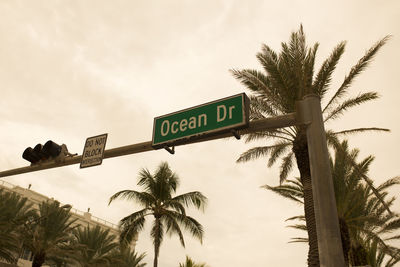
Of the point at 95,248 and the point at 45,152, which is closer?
the point at 45,152

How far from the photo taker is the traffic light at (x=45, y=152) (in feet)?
19.8

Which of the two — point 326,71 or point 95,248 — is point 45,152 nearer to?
point 326,71

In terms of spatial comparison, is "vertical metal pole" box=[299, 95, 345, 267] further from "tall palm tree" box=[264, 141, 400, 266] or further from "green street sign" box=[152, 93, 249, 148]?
"tall palm tree" box=[264, 141, 400, 266]

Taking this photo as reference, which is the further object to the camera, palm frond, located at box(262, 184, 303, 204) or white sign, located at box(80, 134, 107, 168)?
palm frond, located at box(262, 184, 303, 204)

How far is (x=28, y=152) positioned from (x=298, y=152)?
10.6 m

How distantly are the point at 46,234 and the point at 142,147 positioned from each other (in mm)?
22953

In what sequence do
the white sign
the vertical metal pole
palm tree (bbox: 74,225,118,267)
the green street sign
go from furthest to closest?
palm tree (bbox: 74,225,118,267), the white sign, the green street sign, the vertical metal pole

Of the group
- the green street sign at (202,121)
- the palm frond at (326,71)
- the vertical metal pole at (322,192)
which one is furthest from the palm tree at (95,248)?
the vertical metal pole at (322,192)

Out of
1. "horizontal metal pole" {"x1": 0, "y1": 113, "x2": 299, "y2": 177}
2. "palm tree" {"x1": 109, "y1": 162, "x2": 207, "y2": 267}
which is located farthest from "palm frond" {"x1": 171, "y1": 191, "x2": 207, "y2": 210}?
"horizontal metal pole" {"x1": 0, "y1": 113, "x2": 299, "y2": 177}

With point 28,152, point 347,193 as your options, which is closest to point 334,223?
point 28,152

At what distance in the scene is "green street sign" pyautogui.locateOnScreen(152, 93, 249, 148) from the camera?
4.28 m

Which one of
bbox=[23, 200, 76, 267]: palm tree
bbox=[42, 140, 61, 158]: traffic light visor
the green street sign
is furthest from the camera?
bbox=[23, 200, 76, 267]: palm tree

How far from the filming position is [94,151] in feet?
18.8

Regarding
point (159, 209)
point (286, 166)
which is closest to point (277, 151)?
point (286, 166)
